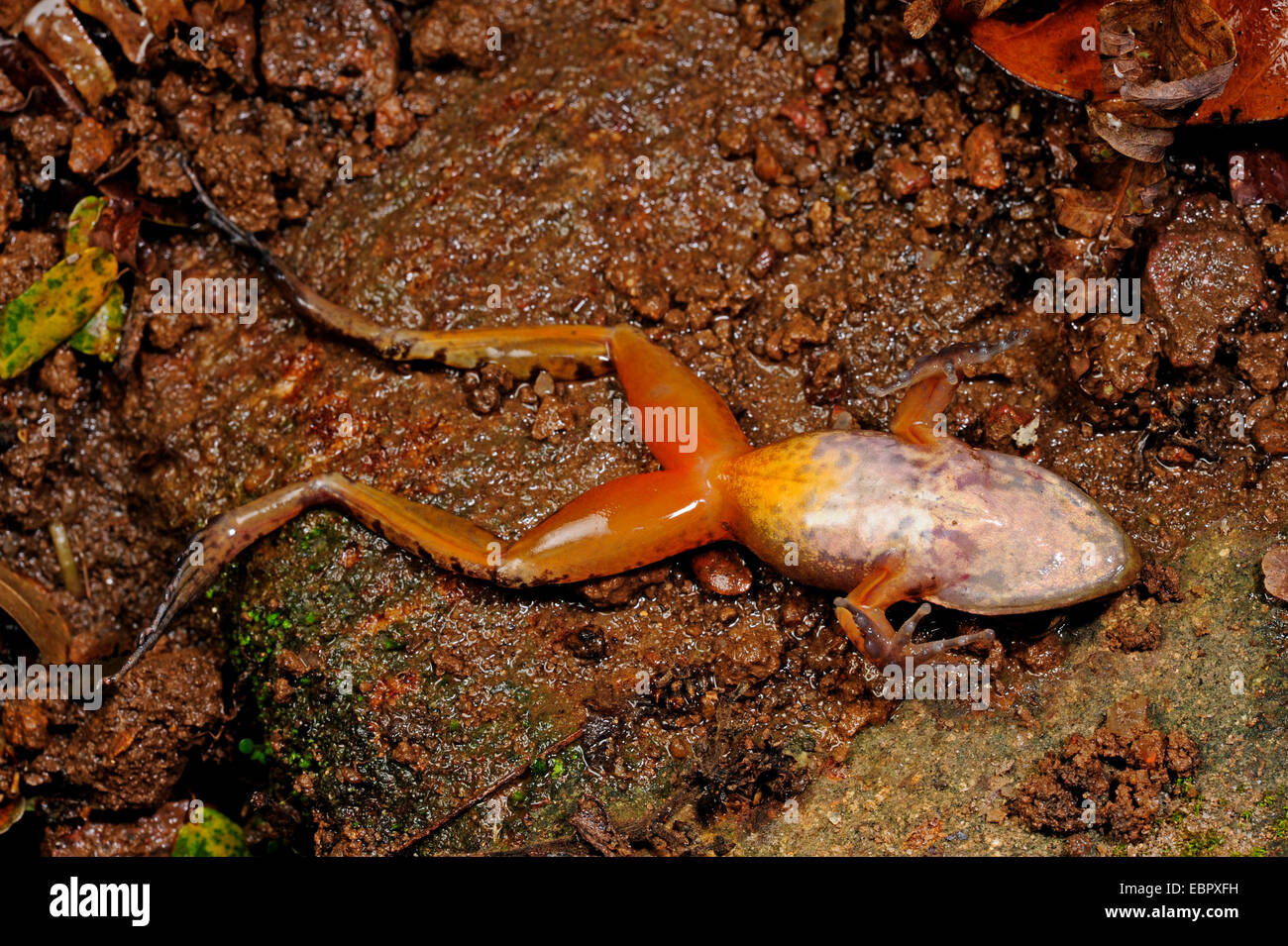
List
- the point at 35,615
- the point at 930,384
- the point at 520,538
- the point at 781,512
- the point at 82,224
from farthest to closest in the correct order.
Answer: the point at 82,224
the point at 35,615
the point at 520,538
the point at 930,384
the point at 781,512

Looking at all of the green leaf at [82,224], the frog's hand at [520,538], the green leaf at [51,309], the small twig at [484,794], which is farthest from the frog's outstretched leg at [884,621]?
the green leaf at [82,224]

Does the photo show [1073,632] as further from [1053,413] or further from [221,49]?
[221,49]

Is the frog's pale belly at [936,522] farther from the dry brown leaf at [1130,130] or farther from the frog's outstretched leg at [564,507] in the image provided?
the dry brown leaf at [1130,130]

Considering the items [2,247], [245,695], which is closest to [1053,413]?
[245,695]

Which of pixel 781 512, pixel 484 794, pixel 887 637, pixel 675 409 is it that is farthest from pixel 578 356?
pixel 484 794

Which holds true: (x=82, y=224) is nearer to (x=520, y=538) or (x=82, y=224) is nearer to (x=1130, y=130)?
(x=520, y=538)

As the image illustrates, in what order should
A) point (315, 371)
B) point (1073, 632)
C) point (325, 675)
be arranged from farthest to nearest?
point (315, 371) < point (325, 675) < point (1073, 632)
